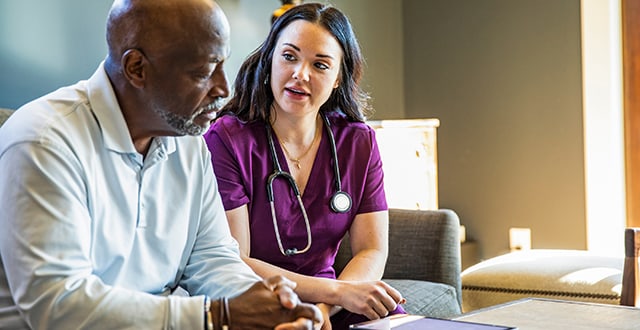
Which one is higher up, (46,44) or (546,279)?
(46,44)

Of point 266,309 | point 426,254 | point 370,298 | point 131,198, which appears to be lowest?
point 426,254

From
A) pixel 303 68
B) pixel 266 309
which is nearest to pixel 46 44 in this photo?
pixel 303 68

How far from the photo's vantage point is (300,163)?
2.03 meters

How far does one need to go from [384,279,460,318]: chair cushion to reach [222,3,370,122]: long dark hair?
497 mm

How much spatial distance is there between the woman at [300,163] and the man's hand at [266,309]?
0.66 metres

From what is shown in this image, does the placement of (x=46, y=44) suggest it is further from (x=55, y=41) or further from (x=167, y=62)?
(x=167, y=62)

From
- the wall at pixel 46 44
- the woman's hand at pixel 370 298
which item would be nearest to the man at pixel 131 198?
the woman's hand at pixel 370 298

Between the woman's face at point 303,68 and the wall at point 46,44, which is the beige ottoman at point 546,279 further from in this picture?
the wall at point 46,44

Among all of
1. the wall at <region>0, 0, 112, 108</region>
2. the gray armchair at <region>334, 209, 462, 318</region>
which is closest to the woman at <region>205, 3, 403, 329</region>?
the gray armchair at <region>334, 209, 462, 318</region>

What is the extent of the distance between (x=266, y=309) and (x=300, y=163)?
0.88 metres

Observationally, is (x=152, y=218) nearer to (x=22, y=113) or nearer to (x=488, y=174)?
(x=22, y=113)

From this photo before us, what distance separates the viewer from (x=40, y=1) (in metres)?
2.56

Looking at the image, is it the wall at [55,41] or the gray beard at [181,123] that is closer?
the gray beard at [181,123]

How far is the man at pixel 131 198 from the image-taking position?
3.70ft
